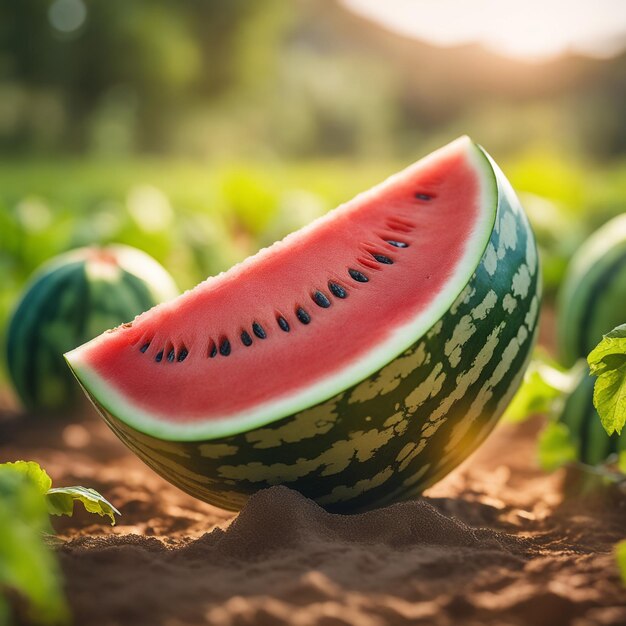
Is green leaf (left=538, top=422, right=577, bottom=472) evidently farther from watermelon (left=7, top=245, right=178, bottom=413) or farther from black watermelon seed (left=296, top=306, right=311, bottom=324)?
watermelon (left=7, top=245, right=178, bottom=413)

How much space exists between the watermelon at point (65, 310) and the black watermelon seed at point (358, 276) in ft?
4.51

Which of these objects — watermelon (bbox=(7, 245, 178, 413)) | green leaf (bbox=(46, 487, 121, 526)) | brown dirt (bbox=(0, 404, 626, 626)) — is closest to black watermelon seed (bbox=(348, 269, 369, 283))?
brown dirt (bbox=(0, 404, 626, 626))

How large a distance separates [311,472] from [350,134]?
24.8m

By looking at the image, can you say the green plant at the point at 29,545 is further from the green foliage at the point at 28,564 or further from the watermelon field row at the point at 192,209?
the watermelon field row at the point at 192,209

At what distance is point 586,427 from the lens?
2281 mm

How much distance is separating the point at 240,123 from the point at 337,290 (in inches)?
Answer: 821

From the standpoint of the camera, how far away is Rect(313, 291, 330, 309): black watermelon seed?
173cm

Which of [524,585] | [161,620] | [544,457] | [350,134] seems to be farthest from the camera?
[350,134]

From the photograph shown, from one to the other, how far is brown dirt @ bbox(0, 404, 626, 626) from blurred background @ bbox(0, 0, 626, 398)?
213 centimetres

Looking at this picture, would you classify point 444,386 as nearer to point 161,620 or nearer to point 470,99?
point 161,620

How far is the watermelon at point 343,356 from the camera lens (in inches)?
62.9

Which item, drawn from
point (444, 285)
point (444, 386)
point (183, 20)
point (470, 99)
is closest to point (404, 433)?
point (444, 386)

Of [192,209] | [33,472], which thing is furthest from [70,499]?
[192,209]

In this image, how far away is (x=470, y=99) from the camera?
30312 millimetres
